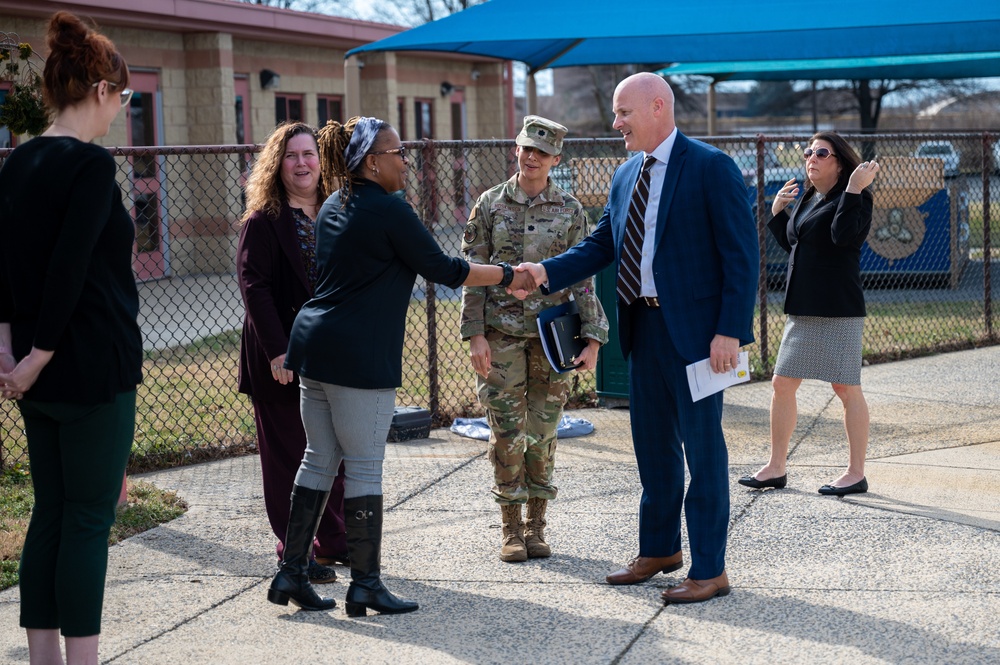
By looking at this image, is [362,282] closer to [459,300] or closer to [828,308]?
[828,308]

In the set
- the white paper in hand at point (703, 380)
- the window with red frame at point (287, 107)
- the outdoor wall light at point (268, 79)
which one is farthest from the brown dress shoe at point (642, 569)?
the window with red frame at point (287, 107)

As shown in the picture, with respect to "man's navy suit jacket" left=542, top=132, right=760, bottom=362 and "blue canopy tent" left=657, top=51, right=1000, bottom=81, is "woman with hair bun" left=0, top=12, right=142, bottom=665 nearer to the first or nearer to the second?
"man's navy suit jacket" left=542, top=132, right=760, bottom=362

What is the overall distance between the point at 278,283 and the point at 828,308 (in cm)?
264

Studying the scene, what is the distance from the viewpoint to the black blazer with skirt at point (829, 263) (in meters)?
5.42

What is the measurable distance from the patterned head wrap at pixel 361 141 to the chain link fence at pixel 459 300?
1583mm

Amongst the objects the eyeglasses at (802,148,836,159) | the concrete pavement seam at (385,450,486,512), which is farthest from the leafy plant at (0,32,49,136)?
the eyeglasses at (802,148,836,159)

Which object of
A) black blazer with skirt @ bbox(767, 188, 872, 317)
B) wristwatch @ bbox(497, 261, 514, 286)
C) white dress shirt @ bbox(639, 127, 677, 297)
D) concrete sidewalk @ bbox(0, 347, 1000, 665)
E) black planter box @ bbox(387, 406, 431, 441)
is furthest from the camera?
black planter box @ bbox(387, 406, 431, 441)

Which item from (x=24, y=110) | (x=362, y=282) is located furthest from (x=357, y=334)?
(x=24, y=110)

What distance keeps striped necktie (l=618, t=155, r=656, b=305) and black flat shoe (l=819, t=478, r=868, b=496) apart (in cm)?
187

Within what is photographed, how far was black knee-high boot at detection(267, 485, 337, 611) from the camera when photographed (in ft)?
13.6

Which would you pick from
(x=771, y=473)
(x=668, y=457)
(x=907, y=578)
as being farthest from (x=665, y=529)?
(x=771, y=473)

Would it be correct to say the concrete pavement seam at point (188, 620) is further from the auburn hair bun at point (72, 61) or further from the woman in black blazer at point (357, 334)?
the auburn hair bun at point (72, 61)

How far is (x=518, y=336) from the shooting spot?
477cm

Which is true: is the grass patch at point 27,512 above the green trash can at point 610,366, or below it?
below
